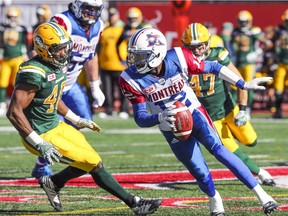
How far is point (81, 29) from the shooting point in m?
8.98

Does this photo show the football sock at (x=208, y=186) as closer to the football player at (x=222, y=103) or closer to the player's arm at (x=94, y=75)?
the football player at (x=222, y=103)

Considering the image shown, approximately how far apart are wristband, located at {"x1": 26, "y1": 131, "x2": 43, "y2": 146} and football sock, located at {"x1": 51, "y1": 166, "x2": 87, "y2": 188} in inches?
21.6

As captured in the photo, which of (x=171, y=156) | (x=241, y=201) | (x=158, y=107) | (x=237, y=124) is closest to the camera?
(x=158, y=107)

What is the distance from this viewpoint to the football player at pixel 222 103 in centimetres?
862

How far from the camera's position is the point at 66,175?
740cm

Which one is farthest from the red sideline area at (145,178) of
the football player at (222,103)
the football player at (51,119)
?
the football player at (51,119)

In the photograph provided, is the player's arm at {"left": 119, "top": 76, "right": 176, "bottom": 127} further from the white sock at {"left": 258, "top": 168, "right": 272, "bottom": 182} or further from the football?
the white sock at {"left": 258, "top": 168, "right": 272, "bottom": 182}

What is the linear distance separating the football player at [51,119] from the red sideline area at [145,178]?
1.62 metres

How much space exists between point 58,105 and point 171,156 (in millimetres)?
4224

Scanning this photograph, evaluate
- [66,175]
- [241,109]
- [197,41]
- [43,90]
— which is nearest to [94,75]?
[197,41]

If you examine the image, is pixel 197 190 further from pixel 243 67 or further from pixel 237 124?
pixel 243 67

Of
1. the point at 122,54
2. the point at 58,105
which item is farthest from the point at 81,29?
the point at 122,54

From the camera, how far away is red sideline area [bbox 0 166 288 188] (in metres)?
8.91

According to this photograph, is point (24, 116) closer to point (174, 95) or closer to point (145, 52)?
point (145, 52)
